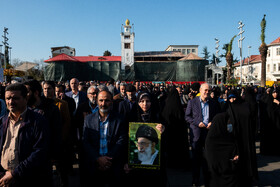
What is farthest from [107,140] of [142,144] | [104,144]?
[142,144]

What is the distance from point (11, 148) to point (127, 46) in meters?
51.1

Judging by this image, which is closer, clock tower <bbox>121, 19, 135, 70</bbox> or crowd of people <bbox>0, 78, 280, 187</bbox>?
crowd of people <bbox>0, 78, 280, 187</bbox>

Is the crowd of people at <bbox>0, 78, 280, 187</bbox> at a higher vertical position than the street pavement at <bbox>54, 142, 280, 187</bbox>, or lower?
higher

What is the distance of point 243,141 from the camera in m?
3.40

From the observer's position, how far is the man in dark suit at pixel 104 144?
9.01ft

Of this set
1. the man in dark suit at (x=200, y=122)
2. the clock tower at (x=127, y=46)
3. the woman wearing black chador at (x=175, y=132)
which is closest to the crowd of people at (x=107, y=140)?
the man in dark suit at (x=200, y=122)

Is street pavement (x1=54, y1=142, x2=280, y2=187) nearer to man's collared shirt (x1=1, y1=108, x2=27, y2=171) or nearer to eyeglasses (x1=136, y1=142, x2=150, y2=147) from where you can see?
eyeglasses (x1=136, y1=142, x2=150, y2=147)

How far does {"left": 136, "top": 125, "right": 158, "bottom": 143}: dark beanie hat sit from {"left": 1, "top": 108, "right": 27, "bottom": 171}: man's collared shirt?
1.39 m

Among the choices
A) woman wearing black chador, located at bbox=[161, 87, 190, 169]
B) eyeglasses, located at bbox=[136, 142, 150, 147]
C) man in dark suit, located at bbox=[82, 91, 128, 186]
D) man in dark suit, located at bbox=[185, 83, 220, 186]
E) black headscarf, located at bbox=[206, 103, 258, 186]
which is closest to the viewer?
man in dark suit, located at bbox=[82, 91, 128, 186]

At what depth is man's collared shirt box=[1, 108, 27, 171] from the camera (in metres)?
2.30

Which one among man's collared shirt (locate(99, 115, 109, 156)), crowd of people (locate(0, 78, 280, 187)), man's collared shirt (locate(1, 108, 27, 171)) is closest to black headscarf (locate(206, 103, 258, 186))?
crowd of people (locate(0, 78, 280, 187))

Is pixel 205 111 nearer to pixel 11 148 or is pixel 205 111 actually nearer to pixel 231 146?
pixel 231 146

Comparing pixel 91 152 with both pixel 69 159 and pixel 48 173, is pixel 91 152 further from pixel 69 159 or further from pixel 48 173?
pixel 69 159

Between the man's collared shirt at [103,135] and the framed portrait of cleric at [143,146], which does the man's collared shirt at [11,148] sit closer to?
the man's collared shirt at [103,135]
